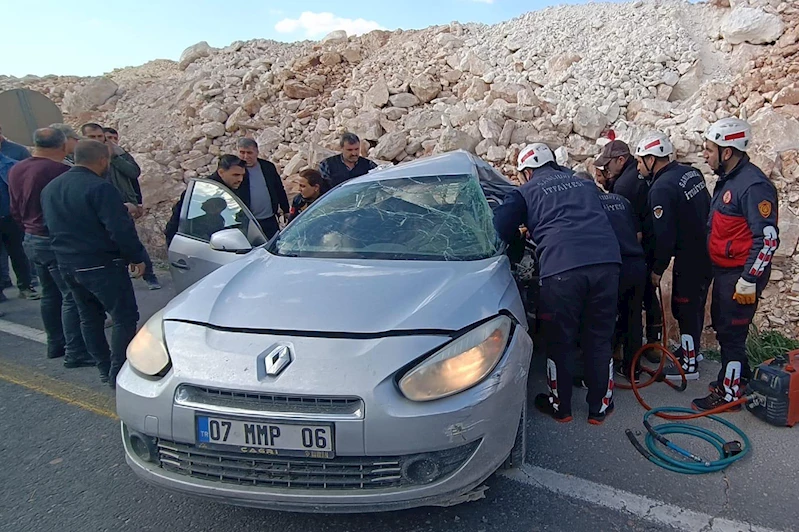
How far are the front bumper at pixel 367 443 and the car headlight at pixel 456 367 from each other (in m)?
0.03

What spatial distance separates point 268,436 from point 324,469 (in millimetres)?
251

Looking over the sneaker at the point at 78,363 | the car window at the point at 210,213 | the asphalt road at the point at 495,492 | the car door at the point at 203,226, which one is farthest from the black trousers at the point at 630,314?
the sneaker at the point at 78,363

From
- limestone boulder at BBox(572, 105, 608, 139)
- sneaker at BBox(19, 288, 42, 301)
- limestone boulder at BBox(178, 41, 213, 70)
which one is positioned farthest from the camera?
limestone boulder at BBox(178, 41, 213, 70)

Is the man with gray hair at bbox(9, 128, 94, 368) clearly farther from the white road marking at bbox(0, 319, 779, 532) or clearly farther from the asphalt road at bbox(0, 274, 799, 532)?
the white road marking at bbox(0, 319, 779, 532)

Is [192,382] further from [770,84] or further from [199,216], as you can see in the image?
[770,84]

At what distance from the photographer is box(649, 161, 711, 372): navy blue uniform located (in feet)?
12.7

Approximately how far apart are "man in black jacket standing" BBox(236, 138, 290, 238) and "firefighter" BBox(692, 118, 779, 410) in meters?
3.87

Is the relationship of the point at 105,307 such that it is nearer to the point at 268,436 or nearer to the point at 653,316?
the point at 268,436

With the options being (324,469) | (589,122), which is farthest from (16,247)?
(589,122)

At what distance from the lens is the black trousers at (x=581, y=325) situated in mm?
3189

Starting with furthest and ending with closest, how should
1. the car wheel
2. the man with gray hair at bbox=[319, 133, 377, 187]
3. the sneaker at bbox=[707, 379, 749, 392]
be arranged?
1. the man with gray hair at bbox=[319, 133, 377, 187]
2. the sneaker at bbox=[707, 379, 749, 392]
3. the car wheel

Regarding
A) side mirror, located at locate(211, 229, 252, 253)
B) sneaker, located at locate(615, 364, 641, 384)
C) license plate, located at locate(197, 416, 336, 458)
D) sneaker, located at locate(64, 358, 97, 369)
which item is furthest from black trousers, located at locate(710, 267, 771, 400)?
sneaker, located at locate(64, 358, 97, 369)

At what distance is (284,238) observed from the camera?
3.48 meters

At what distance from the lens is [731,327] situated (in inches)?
136
